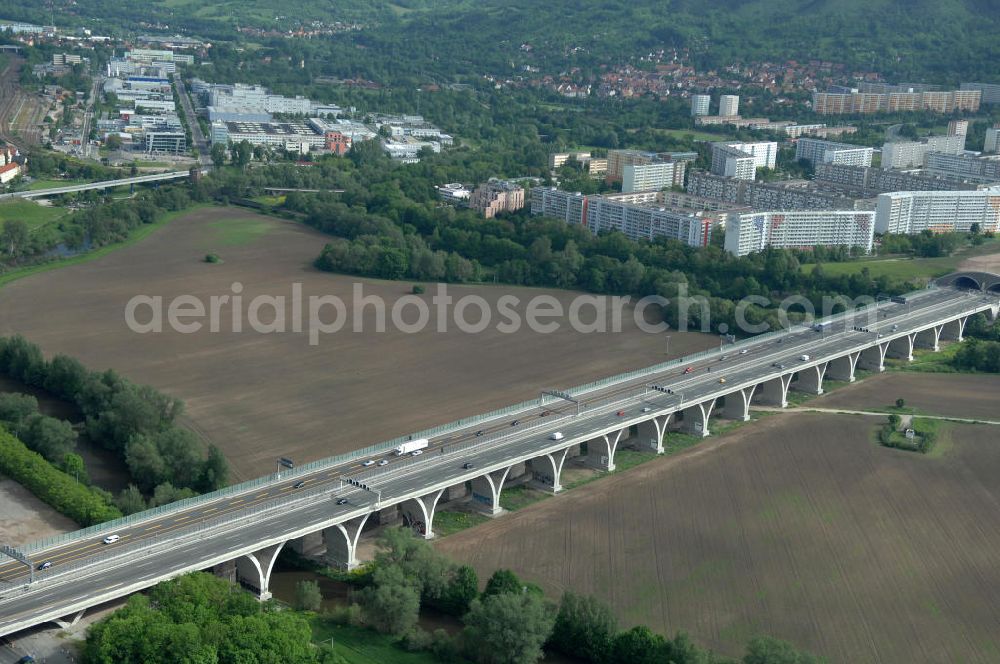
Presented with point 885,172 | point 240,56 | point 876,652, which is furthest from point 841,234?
point 240,56

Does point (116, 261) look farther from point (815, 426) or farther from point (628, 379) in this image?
point (815, 426)

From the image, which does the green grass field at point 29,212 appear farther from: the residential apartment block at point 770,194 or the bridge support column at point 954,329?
the bridge support column at point 954,329

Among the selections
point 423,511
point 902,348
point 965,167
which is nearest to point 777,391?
point 902,348

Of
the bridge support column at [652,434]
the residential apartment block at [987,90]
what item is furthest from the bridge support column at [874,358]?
the residential apartment block at [987,90]

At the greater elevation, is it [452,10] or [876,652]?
[452,10]

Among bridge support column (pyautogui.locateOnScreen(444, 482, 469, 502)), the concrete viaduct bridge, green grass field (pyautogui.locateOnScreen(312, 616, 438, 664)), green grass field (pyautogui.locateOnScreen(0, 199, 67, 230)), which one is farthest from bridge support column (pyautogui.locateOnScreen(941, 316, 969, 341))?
green grass field (pyautogui.locateOnScreen(0, 199, 67, 230))

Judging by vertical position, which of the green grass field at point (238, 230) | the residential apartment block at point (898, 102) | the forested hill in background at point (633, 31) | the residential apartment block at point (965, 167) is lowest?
the green grass field at point (238, 230)

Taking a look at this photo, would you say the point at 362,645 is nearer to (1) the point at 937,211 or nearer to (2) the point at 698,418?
(2) the point at 698,418
